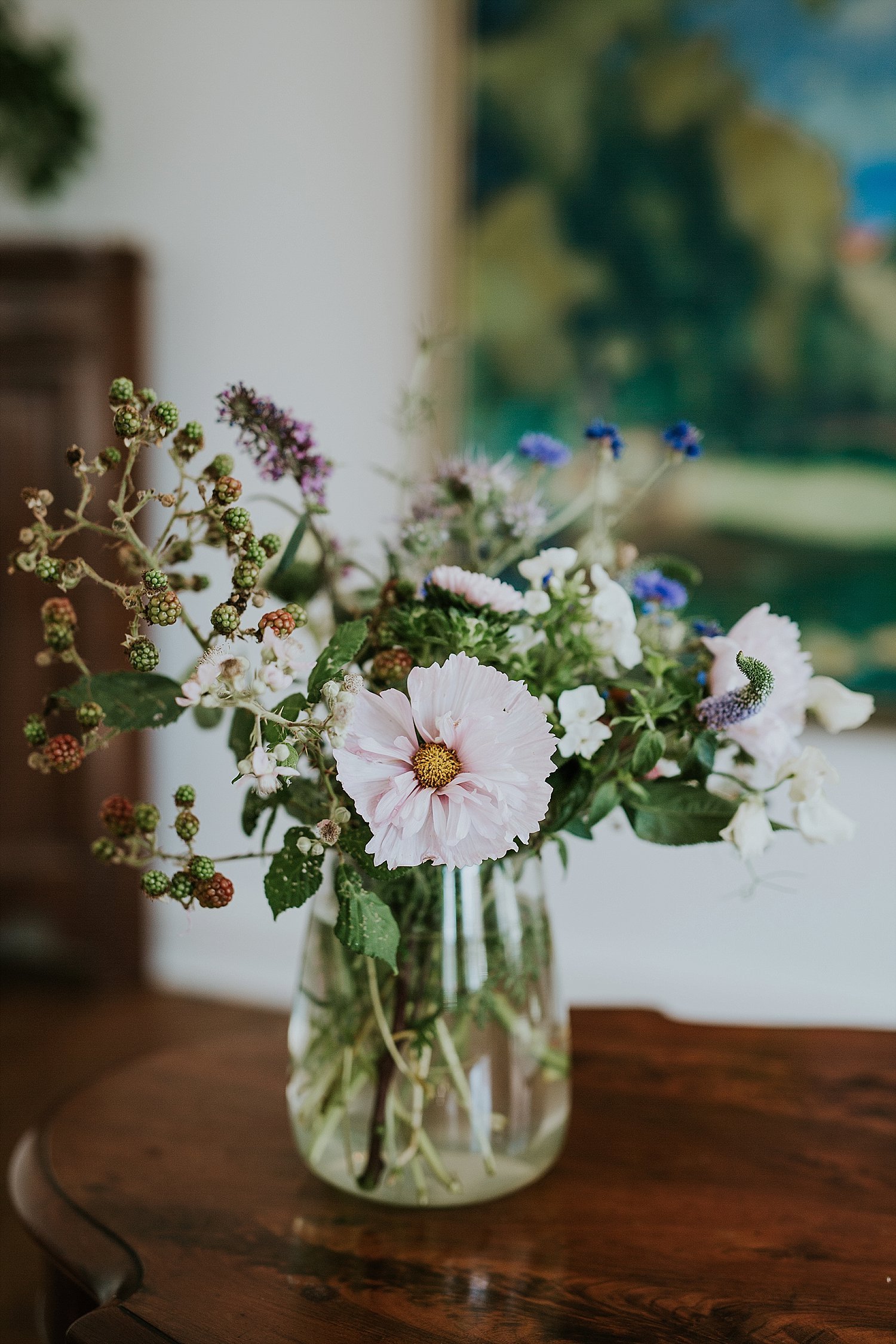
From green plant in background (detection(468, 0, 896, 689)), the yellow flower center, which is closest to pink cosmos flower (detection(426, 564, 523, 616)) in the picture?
the yellow flower center

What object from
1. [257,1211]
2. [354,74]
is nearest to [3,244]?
[354,74]

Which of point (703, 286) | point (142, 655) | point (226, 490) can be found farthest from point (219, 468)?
point (703, 286)

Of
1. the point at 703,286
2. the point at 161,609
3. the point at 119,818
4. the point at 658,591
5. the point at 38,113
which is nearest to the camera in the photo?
the point at 161,609

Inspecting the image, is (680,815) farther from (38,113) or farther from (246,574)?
(38,113)

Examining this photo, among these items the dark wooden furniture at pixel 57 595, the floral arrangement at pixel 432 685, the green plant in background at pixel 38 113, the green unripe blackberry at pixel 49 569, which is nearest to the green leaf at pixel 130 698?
the floral arrangement at pixel 432 685

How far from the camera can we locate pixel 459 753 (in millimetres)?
642

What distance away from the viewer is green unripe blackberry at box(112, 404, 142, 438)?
65 cm

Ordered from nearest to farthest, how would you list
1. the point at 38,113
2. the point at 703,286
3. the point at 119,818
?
the point at 119,818 → the point at 703,286 → the point at 38,113

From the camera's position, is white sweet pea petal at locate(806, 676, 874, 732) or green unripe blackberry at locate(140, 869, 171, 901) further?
white sweet pea petal at locate(806, 676, 874, 732)

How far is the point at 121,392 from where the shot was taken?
2.23 ft

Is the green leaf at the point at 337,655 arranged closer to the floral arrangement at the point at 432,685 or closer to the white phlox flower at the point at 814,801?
the floral arrangement at the point at 432,685

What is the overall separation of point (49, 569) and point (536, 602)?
314 mm

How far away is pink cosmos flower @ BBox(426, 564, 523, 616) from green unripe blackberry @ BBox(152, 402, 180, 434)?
0.18m

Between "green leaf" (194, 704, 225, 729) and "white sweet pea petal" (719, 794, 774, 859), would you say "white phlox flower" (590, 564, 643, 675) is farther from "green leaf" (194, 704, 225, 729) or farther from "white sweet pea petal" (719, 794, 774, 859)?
"green leaf" (194, 704, 225, 729)
